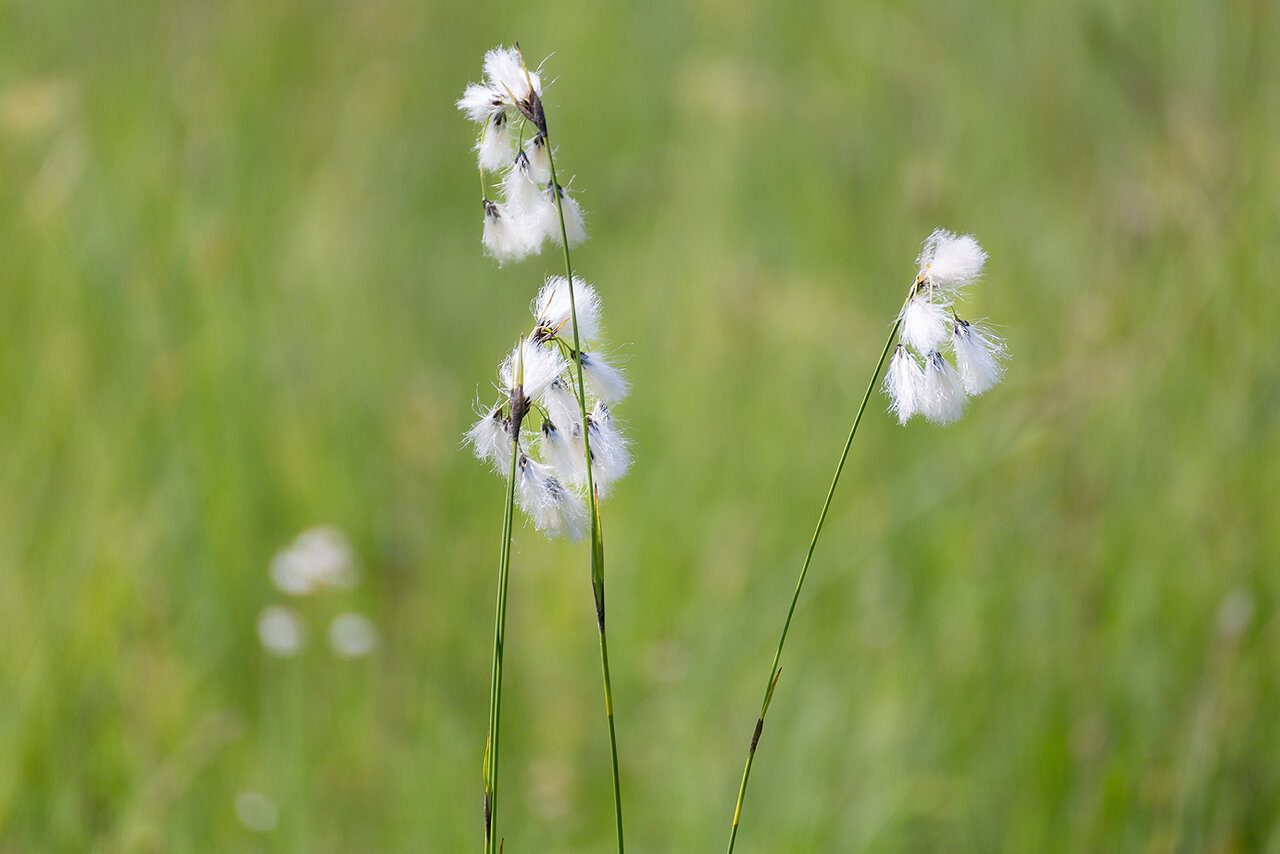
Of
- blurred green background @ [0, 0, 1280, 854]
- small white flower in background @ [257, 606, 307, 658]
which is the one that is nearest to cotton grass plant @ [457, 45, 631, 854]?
blurred green background @ [0, 0, 1280, 854]

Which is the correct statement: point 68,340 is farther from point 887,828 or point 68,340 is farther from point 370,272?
point 887,828

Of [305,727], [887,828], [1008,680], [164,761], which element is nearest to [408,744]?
[305,727]

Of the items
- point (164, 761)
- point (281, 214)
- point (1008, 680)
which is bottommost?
point (164, 761)

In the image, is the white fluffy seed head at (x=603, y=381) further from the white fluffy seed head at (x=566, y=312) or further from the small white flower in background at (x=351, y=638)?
the small white flower in background at (x=351, y=638)

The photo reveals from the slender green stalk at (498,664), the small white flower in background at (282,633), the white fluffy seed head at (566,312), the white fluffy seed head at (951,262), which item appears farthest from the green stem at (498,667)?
the small white flower in background at (282,633)

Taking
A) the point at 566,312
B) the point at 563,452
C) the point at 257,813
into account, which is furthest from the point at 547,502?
the point at 257,813
